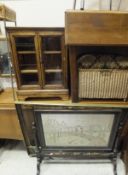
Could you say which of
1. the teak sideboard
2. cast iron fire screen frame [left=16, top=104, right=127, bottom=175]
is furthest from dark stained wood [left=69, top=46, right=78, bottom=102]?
cast iron fire screen frame [left=16, top=104, right=127, bottom=175]

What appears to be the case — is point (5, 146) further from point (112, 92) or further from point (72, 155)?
point (112, 92)

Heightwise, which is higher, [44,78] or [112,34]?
[112,34]

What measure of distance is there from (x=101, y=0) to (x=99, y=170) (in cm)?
148

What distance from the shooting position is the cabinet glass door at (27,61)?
3.78 feet

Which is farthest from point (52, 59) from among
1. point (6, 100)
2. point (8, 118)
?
point (8, 118)

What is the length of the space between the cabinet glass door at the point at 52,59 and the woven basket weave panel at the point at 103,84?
188mm

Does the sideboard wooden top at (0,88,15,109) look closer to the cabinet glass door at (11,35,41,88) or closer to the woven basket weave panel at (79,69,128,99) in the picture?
the cabinet glass door at (11,35,41,88)

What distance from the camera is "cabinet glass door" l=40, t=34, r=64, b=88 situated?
3.75 feet

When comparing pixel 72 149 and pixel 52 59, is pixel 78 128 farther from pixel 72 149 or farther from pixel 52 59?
pixel 52 59

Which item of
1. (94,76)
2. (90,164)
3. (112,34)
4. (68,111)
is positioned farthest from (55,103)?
(90,164)

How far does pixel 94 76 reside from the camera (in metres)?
1.12

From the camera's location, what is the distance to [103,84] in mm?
1153

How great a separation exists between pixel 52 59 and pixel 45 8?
0.43m

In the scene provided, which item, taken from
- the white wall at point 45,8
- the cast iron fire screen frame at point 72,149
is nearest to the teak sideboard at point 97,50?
the cast iron fire screen frame at point 72,149
